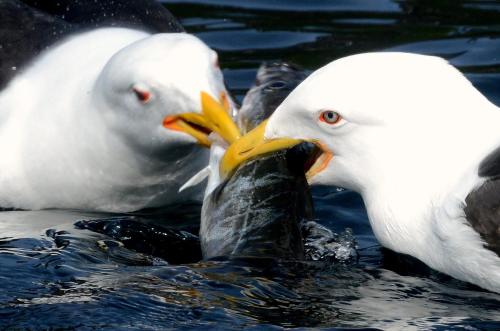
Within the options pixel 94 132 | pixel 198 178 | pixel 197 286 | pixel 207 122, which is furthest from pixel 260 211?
pixel 94 132

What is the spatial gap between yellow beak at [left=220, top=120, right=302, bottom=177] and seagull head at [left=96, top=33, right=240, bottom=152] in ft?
0.85

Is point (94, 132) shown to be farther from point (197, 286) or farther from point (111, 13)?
point (197, 286)

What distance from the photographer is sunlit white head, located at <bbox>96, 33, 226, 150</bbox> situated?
26.7ft

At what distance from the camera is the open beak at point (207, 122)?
26.1 feet

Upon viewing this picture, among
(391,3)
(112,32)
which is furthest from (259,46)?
(112,32)

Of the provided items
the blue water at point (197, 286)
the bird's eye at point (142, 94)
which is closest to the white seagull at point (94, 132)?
the bird's eye at point (142, 94)

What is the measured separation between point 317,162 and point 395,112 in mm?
565

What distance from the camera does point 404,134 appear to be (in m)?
7.51

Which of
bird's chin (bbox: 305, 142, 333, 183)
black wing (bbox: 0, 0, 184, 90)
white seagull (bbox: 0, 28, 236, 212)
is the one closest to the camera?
bird's chin (bbox: 305, 142, 333, 183)

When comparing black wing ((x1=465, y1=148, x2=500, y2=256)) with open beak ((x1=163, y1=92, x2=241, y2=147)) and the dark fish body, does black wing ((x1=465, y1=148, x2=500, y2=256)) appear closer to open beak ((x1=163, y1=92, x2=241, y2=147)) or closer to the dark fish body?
the dark fish body

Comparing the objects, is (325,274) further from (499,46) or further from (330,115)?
(499,46)

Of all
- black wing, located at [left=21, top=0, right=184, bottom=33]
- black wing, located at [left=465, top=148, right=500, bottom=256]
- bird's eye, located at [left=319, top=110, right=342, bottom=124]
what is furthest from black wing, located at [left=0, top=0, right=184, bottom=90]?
black wing, located at [left=465, top=148, right=500, bottom=256]

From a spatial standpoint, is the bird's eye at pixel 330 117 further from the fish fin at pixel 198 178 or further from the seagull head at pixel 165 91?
the fish fin at pixel 198 178

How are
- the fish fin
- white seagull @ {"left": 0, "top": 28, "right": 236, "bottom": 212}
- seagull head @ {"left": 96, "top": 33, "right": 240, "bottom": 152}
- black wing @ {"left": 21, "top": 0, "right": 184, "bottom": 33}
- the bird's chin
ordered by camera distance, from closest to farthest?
Answer: 1. the bird's chin
2. seagull head @ {"left": 96, "top": 33, "right": 240, "bottom": 152}
3. the fish fin
4. white seagull @ {"left": 0, "top": 28, "right": 236, "bottom": 212}
5. black wing @ {"left": 21, "top": 0, "right": 184, "bottom": 33}
